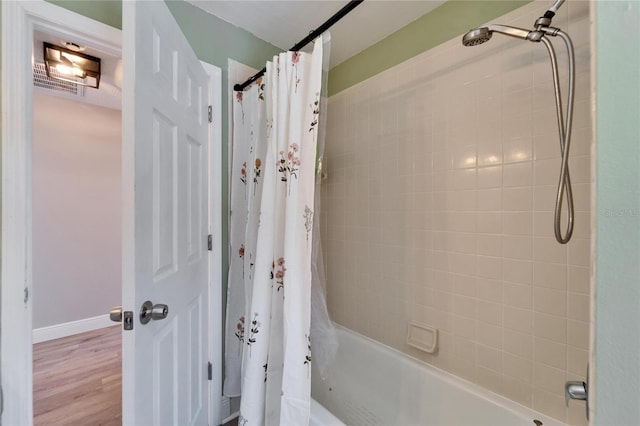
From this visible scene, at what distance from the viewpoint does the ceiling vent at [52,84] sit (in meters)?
1.93

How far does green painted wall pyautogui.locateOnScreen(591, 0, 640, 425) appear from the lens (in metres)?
0.29

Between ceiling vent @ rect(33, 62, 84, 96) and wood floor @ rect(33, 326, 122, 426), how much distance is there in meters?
2.20

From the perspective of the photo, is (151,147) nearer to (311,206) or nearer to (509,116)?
(311,206)

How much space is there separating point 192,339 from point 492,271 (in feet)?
4.64

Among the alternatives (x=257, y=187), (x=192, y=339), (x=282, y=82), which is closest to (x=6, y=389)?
(x=192, y=339)

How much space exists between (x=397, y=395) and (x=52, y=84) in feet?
11.4

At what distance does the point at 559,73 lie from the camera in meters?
1.03

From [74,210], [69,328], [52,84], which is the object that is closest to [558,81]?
[52,84]

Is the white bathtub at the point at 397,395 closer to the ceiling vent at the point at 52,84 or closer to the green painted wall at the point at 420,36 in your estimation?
the green painted wall at the point at 420,36

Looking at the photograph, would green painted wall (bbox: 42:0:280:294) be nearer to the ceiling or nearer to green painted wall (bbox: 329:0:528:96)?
the ceiling

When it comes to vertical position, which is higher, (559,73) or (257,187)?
(559,73)

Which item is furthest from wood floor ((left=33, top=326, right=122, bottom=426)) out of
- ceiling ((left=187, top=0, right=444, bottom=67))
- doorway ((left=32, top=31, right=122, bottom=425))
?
ceiling ((left=187, top=0, right=444, bottom=67))

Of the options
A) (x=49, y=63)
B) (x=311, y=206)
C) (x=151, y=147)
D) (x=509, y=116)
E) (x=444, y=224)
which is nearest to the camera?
(x=151, y=147)

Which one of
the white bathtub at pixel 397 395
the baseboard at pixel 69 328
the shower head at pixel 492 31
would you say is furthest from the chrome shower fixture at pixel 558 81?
the baseboard at pixel 69 328
